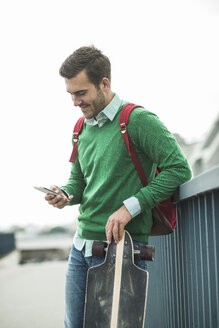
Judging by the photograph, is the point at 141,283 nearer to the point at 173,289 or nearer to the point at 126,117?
the point at 173,289

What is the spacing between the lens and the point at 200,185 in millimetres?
1898

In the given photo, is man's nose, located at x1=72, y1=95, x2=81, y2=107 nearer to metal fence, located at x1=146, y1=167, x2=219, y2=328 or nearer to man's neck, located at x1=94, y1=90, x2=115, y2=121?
man's neck, located at x1=94, y1=90, x2=115, y2=121

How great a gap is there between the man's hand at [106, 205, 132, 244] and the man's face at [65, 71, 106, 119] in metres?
0.68

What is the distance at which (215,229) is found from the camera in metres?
1.74

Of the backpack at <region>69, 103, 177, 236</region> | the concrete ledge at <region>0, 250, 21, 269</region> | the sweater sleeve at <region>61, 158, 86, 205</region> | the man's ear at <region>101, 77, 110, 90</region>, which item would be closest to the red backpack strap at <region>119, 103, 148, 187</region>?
the backpack at <region>69, 103, 177, 236</region>

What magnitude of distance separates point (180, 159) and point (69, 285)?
3.45 ft

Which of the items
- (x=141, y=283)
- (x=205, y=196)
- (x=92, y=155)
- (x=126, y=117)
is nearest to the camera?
(x=205, y=196)

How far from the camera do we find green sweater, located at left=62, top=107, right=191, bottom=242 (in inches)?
88.6

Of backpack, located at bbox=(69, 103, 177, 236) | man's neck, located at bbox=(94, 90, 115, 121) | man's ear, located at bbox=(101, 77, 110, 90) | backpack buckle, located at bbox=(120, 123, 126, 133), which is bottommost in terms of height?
backpack, located at bbox=(69, 103, 177, 236)

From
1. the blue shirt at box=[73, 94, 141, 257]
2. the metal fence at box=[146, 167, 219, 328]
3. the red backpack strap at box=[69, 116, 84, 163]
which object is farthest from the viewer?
the red backpack strap at box=[69, 116, 84, 163]

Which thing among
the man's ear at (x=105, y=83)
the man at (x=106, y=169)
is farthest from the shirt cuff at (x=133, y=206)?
the man's ear at (x=105, y=83)

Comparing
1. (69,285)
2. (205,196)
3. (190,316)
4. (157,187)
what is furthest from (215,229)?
(69,285)

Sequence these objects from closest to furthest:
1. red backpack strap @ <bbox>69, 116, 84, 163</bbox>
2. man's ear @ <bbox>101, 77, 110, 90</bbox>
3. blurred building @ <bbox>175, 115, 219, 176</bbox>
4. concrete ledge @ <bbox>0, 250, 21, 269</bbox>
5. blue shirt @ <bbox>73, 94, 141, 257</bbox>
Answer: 1. blue shirt @ <bbox>73, 94, 141, 257</bbox>
2. man's ear @ <bbox>101, 77, 110, 90</bbox>
3. red backpack strap @ <bbox>69, 116, 84, 163</bbox>
4. concrete ledge @ <bbox>0, 250, 21, 269</bbox>
5. blurred building @ <bbox>175, 115, 219, 176</bbox>

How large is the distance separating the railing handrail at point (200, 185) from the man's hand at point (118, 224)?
0.33 meters
